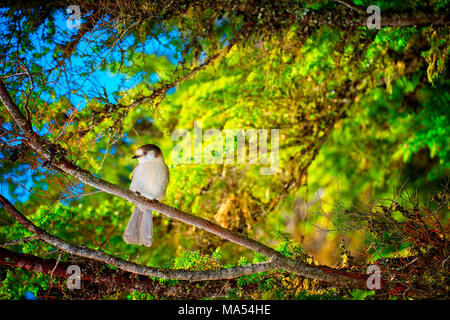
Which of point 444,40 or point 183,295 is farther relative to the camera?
point 444,40

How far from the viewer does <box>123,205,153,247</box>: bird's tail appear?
2693 millimetres

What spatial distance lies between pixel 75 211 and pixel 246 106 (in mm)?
2096

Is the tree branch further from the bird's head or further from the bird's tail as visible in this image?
the bird's head

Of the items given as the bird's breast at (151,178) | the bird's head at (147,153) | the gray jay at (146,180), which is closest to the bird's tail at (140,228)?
the gray jay at (146,180)

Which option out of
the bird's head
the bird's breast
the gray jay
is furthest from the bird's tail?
the bird's head

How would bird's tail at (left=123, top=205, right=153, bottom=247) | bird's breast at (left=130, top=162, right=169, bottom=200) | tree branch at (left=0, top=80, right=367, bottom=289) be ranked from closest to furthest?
tree branch at (left=0, top=80, right=367, bottom=289), bird's tail at (left=123, top=205, right=153, bottom=247), bird's breast at (left=130, top=162, right=169, bottom=200)

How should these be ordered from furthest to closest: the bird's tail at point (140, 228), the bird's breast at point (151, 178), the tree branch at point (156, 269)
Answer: the bird's breast at point (151, 178), the bird's tail at point (140, 228), the tree branch at point (156, 269)

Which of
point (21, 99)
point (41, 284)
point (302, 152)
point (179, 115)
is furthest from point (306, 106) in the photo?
point (41, 284)

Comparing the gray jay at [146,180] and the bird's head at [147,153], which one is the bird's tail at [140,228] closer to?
the gray jay at [146,180]

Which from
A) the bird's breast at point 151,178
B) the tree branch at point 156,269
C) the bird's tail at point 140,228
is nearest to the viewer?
the tree branch at point 156,269

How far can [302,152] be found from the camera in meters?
4.45

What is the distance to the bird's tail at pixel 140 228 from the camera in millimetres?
2693

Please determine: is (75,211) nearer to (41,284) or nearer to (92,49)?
(41,284)

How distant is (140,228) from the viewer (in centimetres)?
277
